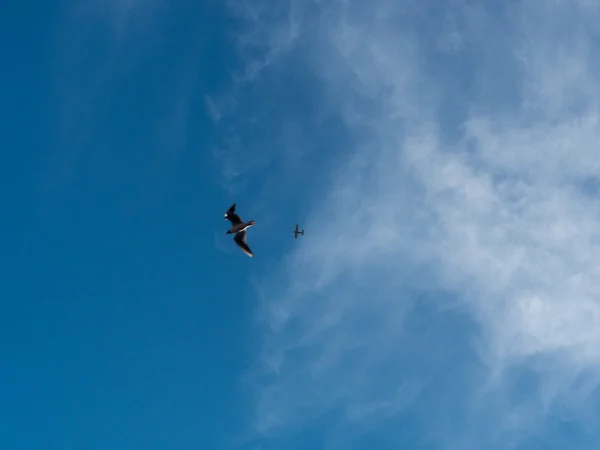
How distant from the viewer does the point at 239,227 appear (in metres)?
107

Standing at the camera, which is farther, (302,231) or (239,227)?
(302,231)

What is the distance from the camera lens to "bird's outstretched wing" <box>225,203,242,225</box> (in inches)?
4272

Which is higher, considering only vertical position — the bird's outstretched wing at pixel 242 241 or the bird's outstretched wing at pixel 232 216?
the bird's outstretched wing at pixel 232 216

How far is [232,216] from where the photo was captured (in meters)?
109

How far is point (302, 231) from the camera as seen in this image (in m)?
129

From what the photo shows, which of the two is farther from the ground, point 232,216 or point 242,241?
point 232,216

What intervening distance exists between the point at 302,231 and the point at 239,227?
81.0 feet

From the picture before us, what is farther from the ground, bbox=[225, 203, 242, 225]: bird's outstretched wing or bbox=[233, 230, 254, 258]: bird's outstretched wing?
bbox=[225, 203, 242, 225]: bird's outstretched wing

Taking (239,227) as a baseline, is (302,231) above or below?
above

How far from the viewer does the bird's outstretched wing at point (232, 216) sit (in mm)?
108500
